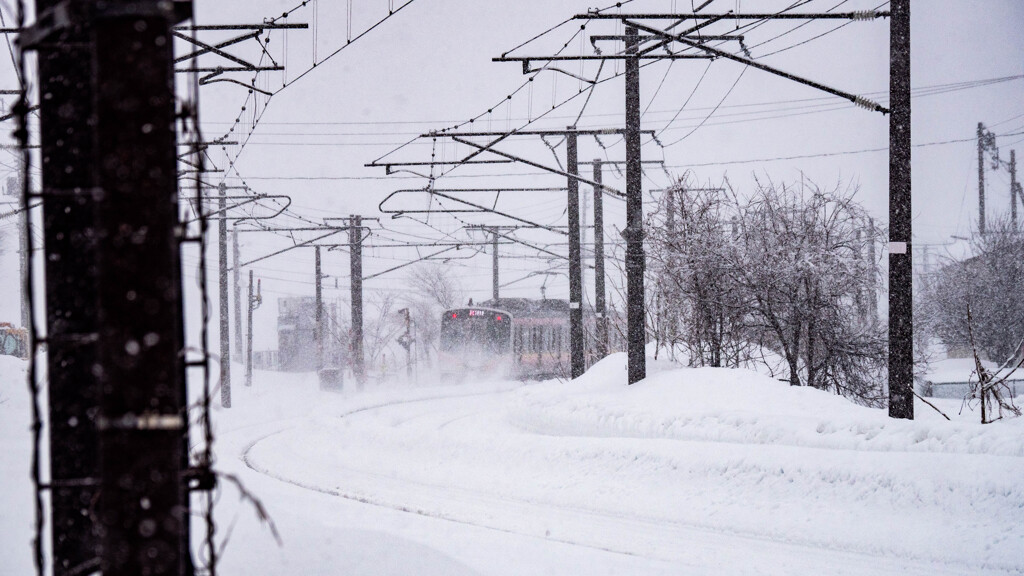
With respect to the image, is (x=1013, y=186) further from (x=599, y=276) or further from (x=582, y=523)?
(x=582, y=523)

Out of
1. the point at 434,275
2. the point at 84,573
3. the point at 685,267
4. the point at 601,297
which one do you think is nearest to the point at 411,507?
the point at 84,573

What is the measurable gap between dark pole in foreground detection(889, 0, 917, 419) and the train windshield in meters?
23.6

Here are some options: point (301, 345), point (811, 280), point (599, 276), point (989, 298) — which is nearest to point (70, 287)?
point (811, 280)

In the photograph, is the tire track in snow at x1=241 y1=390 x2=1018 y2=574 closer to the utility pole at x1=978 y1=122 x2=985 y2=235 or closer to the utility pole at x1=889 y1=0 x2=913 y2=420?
the utility pole at x1=889 y1=0 x2=913 y2=420

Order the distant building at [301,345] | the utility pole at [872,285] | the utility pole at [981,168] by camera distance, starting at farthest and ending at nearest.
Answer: the distant building at [301,345] → the utility pole at [981,168] → the utility pole at [872,285]

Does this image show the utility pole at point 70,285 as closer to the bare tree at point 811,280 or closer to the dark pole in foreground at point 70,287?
the dark pole in foreground at point 70,287

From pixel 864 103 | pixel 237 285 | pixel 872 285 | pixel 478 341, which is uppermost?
pixel 864 103

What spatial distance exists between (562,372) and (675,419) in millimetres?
17096

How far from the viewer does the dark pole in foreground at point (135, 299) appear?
268 cm

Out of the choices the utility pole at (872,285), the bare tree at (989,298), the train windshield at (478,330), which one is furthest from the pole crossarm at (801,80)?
the train windshield at (478,330)

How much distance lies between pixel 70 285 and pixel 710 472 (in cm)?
904

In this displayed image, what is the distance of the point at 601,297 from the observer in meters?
26.9

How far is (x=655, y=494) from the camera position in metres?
11.3

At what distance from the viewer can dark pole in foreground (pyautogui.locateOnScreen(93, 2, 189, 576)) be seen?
2676mm
